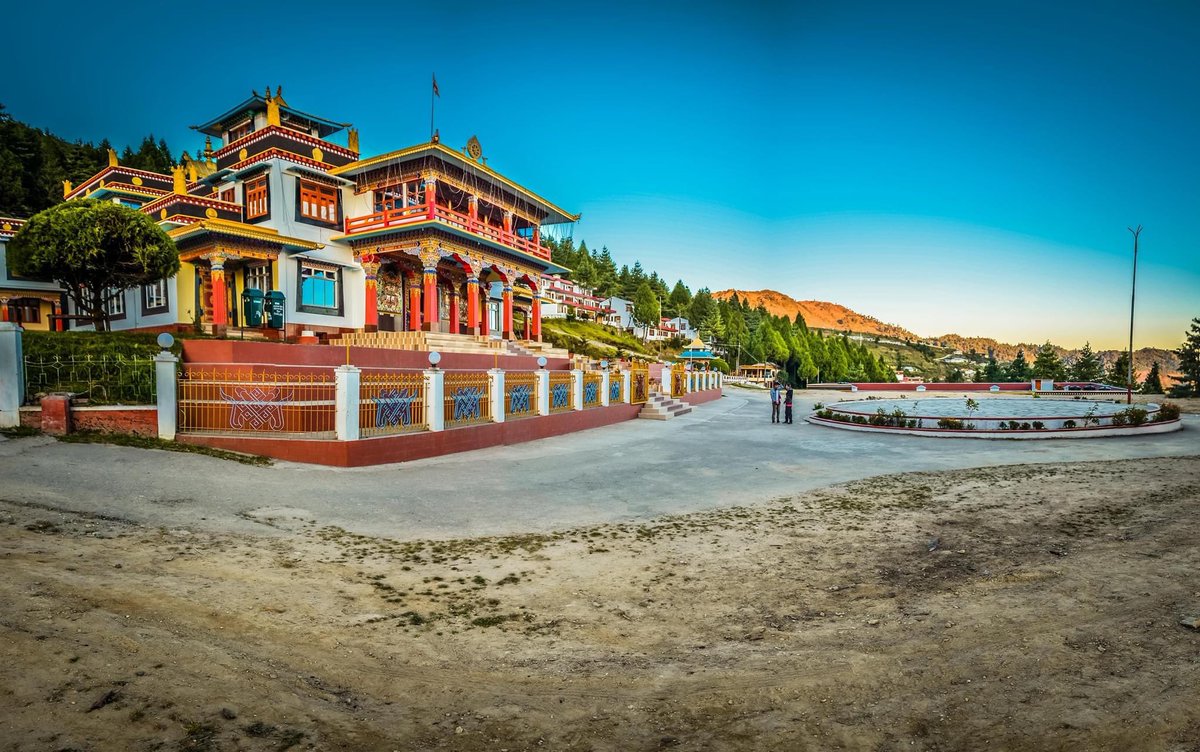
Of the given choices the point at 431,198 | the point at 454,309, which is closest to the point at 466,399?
the point at 431,198

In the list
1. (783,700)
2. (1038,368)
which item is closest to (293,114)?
(783,700)

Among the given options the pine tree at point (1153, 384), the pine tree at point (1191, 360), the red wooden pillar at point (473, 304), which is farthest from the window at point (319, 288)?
the pine tree at point (1153, 384)

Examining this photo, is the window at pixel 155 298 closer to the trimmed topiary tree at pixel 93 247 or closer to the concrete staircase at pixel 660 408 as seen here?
the trimmed topiary tree at pixel 93 247

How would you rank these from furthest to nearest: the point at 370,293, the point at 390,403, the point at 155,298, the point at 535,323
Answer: the point at 535,323
the point at 370,293
the point at 155,298
the point at 390,403

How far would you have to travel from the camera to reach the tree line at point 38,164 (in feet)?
126

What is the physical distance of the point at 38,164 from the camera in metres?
42.9

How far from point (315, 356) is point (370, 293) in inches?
376

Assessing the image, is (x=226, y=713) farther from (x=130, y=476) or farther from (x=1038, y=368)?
(x=1038, y=368)

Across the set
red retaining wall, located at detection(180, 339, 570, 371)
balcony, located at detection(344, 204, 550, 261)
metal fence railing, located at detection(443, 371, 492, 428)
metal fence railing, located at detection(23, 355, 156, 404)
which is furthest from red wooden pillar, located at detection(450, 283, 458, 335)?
metal fence railing, located at detection(23, 355, 156, 404)

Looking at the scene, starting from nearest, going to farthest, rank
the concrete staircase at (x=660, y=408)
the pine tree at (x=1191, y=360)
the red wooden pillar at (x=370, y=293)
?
the concrete staircase at (x=660, y=408), the red wooden pillar at (x=370, y=293), the pine tree at (x=1191, y=360)

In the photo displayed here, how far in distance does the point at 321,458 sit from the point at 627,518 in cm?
594

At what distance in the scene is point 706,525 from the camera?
690 centimetres

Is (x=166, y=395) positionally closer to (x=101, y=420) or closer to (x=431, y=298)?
(x=101, y=420)

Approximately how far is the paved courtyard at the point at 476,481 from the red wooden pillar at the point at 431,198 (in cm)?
1210
